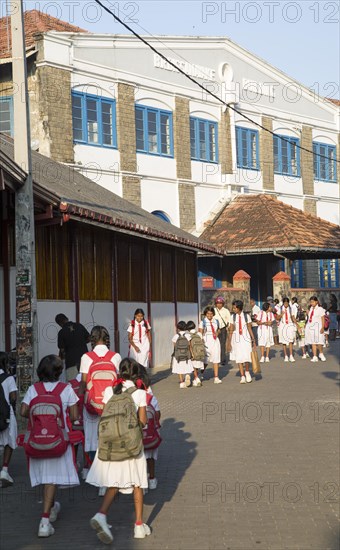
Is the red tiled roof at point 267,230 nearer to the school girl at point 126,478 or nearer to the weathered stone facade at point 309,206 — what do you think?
the weathered stone facade at point 309,206

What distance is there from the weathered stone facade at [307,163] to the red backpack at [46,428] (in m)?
35.0

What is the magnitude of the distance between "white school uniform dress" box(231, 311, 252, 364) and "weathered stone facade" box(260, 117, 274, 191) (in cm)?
2032

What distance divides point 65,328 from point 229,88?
25.7 meters

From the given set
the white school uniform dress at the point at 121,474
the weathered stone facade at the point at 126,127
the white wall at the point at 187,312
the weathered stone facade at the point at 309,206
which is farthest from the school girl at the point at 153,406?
the weathered stone facade at the point at 309,206

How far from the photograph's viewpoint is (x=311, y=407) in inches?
619

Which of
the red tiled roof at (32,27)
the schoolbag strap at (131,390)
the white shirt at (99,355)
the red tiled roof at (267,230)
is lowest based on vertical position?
the schoolbag strap at (131,390)

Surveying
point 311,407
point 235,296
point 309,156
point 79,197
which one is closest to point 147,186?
point 235,296

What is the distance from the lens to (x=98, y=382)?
380 inches

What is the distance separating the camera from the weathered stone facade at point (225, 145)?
37.7 meters

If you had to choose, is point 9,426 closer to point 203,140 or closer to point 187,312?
point 187,312

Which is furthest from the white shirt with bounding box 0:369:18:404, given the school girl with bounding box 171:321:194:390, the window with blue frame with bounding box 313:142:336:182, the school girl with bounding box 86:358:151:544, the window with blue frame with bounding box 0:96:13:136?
the window with blue frame with bounding box 313:142:336:182

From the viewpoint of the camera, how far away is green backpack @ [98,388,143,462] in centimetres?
778

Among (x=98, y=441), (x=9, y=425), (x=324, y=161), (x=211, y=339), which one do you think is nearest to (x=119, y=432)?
(x=98, y=441)

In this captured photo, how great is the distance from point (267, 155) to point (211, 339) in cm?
2094
